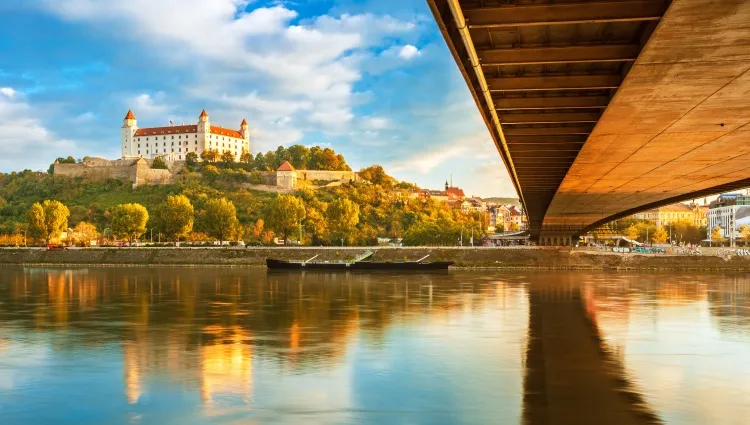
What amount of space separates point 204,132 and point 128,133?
21735 millimetres

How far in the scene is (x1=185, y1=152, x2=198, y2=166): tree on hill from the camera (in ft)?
534

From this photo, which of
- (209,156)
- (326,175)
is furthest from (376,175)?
(209,156)

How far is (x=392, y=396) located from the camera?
54.3ft

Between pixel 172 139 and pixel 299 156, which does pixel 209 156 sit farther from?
pixel 299 156

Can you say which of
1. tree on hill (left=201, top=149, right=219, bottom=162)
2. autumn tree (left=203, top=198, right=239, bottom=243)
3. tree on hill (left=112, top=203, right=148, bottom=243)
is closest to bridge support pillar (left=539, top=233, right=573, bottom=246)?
autumn tree (left=203, top=198, right=239, bottom=243)

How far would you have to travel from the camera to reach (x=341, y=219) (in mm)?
104312

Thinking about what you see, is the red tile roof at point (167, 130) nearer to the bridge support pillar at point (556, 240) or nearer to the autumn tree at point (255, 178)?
the autumn tree at point (255, 178)

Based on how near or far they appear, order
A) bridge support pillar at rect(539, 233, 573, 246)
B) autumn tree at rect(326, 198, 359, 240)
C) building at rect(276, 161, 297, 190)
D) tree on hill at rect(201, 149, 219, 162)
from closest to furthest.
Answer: bridge support pillar at rect(539, 233, 573, 246), autumn tree at rect(326, 198, 359, 240), building at rect(276, 161, 297, 190), tree on hill at rect(201, 149, 219, 162)

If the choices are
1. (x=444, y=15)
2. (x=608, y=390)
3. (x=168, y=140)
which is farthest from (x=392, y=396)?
(x=168, y=140)

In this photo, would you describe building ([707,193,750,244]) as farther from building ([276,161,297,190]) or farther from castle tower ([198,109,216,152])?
castle tower ([198,109,216,152])

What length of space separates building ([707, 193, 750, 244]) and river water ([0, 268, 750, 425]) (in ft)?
447

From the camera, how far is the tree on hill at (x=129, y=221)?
337 feet

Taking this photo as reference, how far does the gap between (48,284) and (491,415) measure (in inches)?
1861

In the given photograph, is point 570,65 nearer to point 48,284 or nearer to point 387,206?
point 48,284
